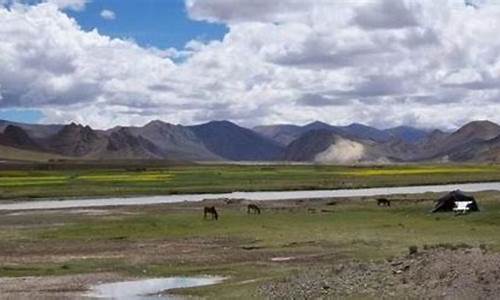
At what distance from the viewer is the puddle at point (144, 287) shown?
31.6 meters

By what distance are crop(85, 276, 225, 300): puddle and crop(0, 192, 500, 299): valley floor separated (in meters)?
0.79

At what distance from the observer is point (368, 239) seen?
48.8 metres

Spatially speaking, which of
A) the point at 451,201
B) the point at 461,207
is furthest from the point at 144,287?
the point at 451,201

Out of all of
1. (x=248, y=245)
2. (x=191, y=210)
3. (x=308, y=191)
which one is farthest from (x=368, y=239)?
(x=308, y=191)

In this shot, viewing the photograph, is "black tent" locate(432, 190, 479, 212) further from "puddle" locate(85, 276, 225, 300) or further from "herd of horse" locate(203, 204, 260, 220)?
"puddle" locate(85, 276, 225, 300)

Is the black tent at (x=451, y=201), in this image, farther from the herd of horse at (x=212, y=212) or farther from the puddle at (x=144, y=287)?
the puddle at (x=144, y=287)

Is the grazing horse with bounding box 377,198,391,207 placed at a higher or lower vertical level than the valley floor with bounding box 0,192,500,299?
higher

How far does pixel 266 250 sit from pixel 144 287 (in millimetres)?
12210

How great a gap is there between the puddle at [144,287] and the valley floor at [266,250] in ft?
2.61

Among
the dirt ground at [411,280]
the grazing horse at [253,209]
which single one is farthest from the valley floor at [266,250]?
the grazing horse at [253,209]

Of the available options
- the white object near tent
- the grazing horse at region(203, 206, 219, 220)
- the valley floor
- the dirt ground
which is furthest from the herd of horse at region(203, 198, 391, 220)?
the dirt ground

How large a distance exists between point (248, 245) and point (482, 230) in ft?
49.1

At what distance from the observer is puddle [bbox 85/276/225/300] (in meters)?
31.6

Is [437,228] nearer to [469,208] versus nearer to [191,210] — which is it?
[469,208]
